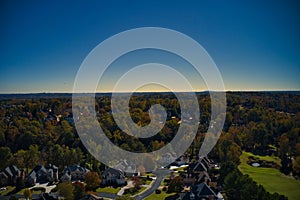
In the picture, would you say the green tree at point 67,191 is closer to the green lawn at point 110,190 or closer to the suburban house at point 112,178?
the green lawn at point 110,190

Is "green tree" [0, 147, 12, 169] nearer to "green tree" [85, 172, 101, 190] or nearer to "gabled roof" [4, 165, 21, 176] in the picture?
"gabled roof" [4, 165, 21, 176]

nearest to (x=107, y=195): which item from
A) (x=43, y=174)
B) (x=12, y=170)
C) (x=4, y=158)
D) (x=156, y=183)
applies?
(x=156, y=183)

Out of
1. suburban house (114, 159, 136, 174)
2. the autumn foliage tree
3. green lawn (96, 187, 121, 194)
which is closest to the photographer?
the autumn foliage tree

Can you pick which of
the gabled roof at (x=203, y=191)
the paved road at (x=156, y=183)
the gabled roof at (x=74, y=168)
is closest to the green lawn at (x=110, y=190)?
the paved road at (x=156, y=183)

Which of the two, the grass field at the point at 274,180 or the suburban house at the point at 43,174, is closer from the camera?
the grass field at the point at 274,180

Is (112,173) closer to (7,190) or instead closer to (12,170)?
(7,190)

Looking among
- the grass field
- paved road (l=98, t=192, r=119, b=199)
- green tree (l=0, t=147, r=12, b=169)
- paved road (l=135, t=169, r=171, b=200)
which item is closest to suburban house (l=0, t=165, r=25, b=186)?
green tree (l=0, t=147, r=12, b=169)
